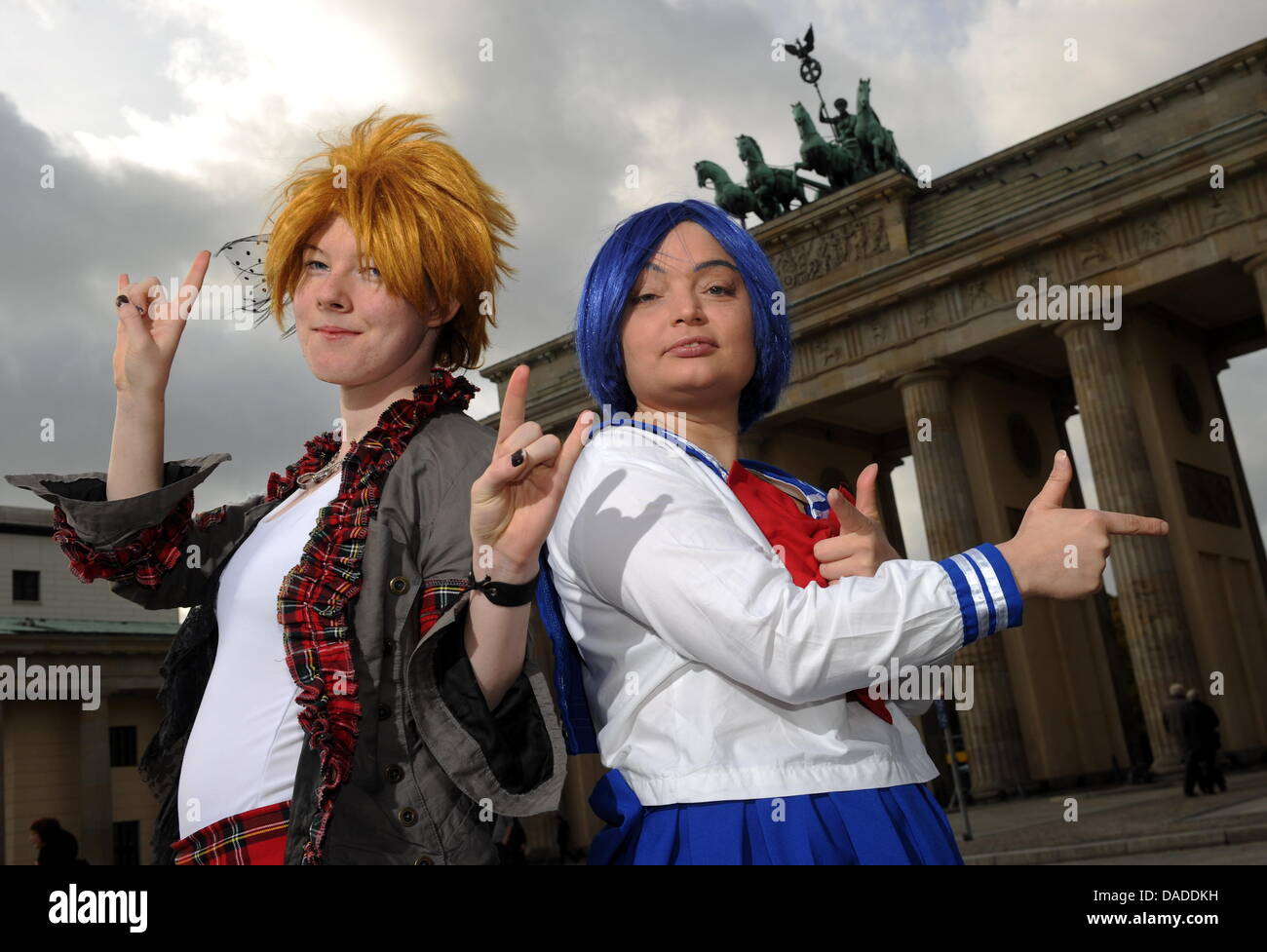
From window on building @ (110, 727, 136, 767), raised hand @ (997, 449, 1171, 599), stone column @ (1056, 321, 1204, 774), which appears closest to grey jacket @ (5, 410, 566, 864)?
raised hand @ (997, 449, 1171, 599)

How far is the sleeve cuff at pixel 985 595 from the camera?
1.77 meters

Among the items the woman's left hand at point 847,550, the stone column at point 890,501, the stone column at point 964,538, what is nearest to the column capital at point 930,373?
the stone column at point 964,538

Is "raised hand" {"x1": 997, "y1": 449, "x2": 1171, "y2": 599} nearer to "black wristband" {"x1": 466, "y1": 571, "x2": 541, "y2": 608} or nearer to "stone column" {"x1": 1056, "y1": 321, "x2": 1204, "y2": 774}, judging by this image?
"black wristband" {"x1": 466, "y1": 571, "x2": 541, "y2": 608}

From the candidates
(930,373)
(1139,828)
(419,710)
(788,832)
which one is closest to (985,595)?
(788,832)

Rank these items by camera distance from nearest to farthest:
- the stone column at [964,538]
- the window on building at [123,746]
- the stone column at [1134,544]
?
the stone column at [1134,544]
the stone column at [964,538]
the window on building at [123,746]

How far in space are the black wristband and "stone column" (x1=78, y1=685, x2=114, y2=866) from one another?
3592 cm

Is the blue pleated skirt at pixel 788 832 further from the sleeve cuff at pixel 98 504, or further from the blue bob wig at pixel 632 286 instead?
the sleeve cuff at pixel 98 504

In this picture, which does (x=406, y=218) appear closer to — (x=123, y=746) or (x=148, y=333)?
(x=148, y=333)

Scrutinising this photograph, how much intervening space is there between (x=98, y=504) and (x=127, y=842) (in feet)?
127

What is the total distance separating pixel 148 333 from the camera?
244 centimetres

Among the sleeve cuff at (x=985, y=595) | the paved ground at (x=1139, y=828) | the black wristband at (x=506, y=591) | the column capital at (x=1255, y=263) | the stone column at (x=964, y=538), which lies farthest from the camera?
the stone column at (x=964, y=538)

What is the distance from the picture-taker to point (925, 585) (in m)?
1.78

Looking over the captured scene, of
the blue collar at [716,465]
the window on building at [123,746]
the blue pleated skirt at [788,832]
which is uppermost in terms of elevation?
the window on building at [123,746]
